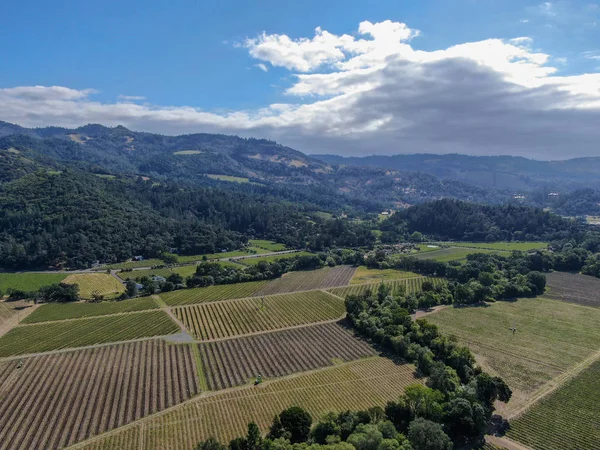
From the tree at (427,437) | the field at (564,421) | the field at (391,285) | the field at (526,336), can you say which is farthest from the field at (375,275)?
the tree at (427,437)

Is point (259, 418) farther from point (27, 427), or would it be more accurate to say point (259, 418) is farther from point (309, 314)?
point (309, 314)

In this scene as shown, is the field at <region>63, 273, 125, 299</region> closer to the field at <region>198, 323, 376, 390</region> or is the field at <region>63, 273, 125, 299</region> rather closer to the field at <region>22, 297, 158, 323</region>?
the field at <region>22, 297, 158, 323</region>

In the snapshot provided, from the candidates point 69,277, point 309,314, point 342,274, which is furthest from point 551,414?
point 69,277

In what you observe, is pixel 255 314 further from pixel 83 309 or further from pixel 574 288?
pixel 574 288

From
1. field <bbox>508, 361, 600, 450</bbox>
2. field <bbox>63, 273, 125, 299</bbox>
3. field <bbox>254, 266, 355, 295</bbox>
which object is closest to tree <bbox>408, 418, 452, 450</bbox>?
field <bbox>508, 361, 600, 450</bbox>

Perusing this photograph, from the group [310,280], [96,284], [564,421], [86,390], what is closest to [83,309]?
[96,284]

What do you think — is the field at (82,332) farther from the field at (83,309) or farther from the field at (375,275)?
the field at (375,275)
